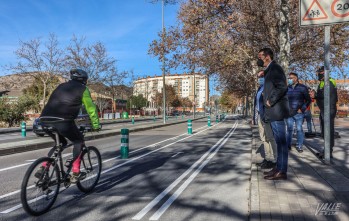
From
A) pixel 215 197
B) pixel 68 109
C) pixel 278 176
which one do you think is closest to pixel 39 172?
pixel 68 109

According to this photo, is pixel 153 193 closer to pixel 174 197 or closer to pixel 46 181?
pixel 174 197

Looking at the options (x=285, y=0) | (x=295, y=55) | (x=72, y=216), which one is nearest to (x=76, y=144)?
(x=72, y=216)

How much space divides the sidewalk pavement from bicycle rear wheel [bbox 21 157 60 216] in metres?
2.58

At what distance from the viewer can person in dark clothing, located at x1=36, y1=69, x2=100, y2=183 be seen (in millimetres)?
4480

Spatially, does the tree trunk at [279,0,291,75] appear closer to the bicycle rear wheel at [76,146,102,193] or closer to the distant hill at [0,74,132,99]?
the bicycle rear wheel at [76,146,102,193]

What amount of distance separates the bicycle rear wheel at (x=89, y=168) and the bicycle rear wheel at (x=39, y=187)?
61 cm

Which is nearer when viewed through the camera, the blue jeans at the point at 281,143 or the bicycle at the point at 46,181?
the bicycle at the point at 46,181

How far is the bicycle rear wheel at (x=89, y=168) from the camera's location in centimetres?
516

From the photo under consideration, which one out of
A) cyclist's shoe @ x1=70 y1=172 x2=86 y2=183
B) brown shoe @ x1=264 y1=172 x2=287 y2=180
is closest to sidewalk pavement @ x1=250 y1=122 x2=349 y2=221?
brown shoe @ x1=264 y1=172 x2=287 y2=180

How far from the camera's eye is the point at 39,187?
4230mm

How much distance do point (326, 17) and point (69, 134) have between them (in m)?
5.31

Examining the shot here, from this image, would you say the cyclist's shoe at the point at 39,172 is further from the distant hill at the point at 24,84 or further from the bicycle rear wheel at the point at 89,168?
the distant hill at the point at 24,84

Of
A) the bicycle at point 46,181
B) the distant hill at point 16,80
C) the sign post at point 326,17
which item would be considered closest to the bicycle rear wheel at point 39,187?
the bicycle at point 46,181

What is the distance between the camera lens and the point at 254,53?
64.8ft
